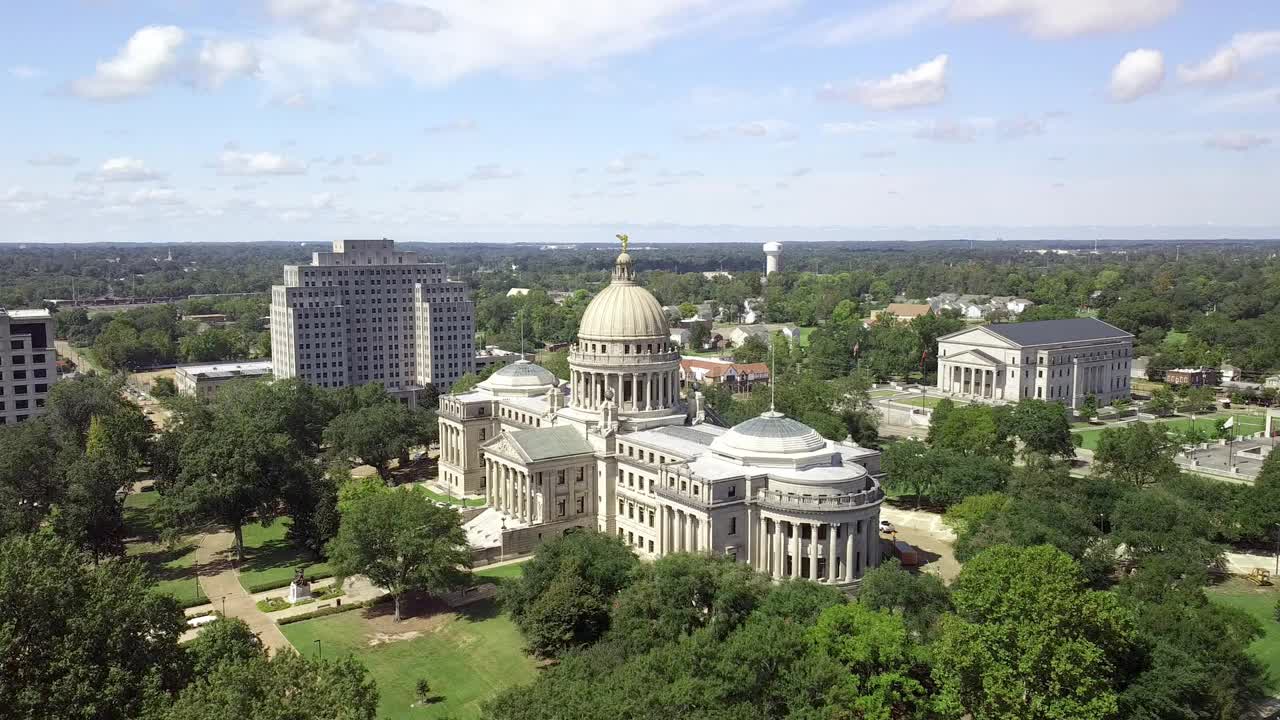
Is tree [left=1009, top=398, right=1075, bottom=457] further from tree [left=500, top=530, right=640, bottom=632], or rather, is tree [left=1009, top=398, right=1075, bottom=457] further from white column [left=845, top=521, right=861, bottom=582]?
tree [left=500, top=530, right=640, bottom=632]

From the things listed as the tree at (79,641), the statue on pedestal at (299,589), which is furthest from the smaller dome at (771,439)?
the tree at (79,641)

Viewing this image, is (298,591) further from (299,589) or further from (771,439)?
(771,439)

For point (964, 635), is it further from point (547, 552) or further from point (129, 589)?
point (129, 589)

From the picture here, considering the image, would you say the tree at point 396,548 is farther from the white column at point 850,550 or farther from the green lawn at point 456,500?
the white column at point 850,550

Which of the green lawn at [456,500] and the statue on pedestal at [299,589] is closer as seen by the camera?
the statue on pedestal at [299,589]

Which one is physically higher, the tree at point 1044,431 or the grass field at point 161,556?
the tree at point 1044,431
